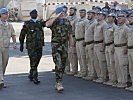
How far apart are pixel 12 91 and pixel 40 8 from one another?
23.6 meters

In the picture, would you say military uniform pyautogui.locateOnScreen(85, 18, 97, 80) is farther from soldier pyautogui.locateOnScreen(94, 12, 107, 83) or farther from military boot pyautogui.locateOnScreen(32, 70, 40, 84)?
military boot pyautogui.locateOnScreen(32, 70, 40, 84)

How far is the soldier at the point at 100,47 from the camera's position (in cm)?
1130

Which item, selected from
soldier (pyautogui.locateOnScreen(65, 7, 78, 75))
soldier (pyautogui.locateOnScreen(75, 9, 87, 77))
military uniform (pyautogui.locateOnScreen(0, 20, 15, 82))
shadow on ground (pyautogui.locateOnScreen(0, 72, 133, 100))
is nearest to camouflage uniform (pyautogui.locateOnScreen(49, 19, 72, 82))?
shadow on ground (pyautogui.locateOnScreen(0, 72, 133, 100))

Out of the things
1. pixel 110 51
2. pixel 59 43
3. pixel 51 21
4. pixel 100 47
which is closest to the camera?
pixel 51 21

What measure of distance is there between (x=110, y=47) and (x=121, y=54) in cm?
48

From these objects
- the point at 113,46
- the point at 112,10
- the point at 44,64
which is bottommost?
the point at 44,64

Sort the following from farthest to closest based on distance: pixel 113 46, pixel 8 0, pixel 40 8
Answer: pixel 8 0 → pixel 40 8 → pixel 113 46

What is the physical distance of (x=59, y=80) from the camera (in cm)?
1021

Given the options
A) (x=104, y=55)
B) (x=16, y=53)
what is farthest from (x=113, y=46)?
(x=16, y=53)

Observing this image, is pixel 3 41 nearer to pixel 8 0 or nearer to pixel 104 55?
pixel 104 55

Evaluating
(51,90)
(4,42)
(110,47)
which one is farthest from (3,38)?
(110,47)

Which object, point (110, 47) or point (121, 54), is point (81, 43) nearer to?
point (110, 47)

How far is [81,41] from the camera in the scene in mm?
12117

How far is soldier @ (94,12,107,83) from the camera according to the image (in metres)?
11.3
